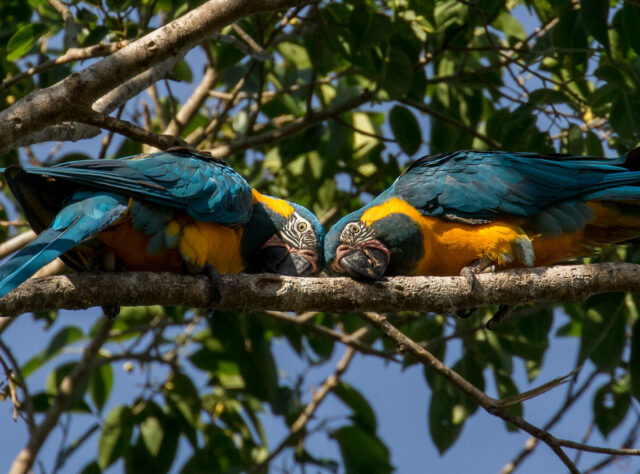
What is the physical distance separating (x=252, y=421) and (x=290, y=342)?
757mm

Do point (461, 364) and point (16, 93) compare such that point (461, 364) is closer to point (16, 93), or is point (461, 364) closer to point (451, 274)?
point (451, 274)

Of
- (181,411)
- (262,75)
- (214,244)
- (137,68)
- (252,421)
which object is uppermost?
(137,68)

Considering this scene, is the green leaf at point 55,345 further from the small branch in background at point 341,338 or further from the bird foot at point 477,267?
the bird foot at point 477,267

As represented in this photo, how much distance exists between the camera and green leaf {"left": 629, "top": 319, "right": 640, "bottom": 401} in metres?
4.37

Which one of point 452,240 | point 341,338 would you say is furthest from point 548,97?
point 341,338

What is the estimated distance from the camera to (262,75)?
16.0 feet

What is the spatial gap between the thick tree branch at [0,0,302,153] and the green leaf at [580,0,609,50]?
62.3 inches

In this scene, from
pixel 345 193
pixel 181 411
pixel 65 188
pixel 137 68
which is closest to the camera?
pixel 137 68

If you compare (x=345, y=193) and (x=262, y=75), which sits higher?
(x=262, y=75)

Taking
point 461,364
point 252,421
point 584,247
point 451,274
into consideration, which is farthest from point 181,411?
point 584,247

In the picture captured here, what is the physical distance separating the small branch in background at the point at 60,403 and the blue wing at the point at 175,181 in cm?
136

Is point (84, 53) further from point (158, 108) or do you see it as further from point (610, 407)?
point (610, 407)

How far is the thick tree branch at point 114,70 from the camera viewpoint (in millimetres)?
2838

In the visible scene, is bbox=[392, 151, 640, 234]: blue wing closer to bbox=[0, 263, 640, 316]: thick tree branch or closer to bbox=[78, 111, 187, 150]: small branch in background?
bbox=[0, 263, 640, 316]: thick tree branch
